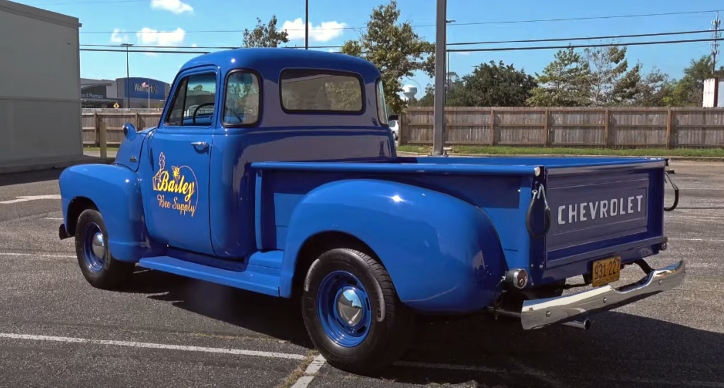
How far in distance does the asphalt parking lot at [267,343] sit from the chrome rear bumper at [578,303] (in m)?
0.51

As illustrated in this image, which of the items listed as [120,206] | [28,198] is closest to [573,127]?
[28,198]

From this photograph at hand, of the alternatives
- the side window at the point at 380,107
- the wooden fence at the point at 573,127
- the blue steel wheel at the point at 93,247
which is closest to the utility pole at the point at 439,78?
the side window at the point at 380,107

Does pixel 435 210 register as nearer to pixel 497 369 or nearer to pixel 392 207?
pixel 392 207

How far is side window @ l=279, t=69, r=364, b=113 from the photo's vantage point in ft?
17.3

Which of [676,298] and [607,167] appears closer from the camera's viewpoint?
[607,167]

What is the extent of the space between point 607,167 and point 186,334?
3052 mm

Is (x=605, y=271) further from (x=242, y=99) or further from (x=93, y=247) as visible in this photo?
(x=93, y=247)

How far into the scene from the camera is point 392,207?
373 centimetres

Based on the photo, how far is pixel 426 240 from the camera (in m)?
3.59

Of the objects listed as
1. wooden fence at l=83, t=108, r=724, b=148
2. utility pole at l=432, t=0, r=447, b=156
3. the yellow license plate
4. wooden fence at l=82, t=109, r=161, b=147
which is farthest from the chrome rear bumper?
wooden fence at l=82, t=109, r=161, b=147

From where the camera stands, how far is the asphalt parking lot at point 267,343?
404 cm

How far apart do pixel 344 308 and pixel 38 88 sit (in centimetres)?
1875

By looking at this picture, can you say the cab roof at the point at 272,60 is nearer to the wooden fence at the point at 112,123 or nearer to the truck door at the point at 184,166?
the truck door at the point at 184,166

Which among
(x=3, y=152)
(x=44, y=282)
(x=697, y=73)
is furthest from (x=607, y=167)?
(x=697, y=73)
